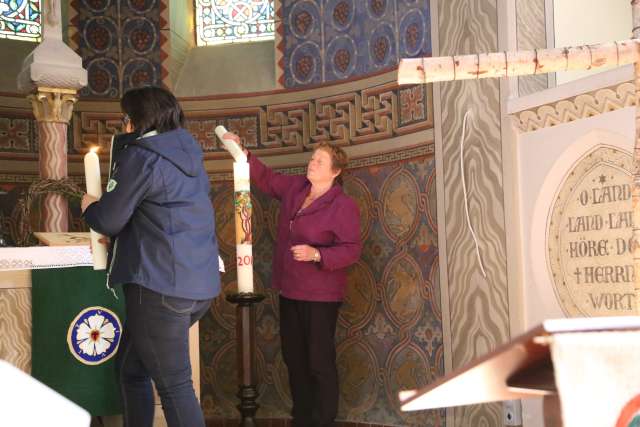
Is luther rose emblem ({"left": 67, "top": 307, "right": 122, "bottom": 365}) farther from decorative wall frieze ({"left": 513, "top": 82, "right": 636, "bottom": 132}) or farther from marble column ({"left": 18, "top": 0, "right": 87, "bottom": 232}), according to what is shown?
decorative wall frieze ({"left": 513, "top": 82, "right": 636, "bottom": 132})

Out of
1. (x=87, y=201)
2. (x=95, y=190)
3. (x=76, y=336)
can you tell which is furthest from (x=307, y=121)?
(x=87, y=201)

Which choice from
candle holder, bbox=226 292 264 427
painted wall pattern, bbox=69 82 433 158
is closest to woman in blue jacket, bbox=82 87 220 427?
candle holder, bbox=226 292 264 427

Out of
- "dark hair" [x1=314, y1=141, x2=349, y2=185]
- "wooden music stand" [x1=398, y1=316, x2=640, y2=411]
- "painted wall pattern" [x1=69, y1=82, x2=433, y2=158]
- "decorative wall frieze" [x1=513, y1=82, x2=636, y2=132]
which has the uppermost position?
"painted wall pattern" [x1=69, y1=82, x2=433, y2=158]

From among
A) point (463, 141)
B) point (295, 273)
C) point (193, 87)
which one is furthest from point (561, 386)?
point (193, 87)

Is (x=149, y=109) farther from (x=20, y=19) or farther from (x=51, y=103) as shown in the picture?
(x=20, y=19)

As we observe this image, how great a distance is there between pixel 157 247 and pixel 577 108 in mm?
1967

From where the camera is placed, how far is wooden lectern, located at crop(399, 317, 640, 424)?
147cm

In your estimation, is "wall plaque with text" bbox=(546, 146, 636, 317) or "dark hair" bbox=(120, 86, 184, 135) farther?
"wall plaque with text" bbox=(546, 146, 636, 317)

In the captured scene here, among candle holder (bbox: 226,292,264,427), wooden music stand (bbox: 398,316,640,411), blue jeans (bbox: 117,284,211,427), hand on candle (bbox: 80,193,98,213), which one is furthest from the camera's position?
candle holder (bbox: 226,292,264,427)

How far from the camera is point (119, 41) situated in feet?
20.9

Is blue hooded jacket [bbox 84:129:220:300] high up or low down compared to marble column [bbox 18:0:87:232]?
down

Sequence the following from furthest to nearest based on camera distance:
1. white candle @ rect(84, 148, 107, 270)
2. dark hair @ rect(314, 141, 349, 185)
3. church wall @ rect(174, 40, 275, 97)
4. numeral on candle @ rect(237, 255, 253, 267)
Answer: church wall @ rect(174, 40, 275, 97), dark hair @ rect(314, 141, 349, 185), numeral on candle @ rect(237, 255, 253, 267), white candle @ rect(84, 148, 107, 270)

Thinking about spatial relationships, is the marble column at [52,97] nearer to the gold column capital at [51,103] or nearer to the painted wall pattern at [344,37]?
the gold column capital at [51,103]

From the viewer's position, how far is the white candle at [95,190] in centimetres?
367
